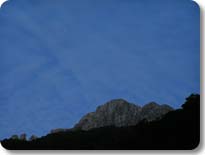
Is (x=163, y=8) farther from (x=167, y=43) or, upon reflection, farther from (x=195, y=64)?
(x=195, y=64)

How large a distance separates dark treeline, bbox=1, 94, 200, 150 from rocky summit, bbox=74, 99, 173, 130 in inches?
0.9

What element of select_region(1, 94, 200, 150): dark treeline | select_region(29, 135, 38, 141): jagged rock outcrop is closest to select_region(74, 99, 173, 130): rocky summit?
select_region(1, 94, 200, 150): dark treeline

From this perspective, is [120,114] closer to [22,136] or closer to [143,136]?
[143,136]

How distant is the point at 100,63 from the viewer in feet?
7.96

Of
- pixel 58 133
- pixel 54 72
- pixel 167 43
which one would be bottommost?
pixel 58 133

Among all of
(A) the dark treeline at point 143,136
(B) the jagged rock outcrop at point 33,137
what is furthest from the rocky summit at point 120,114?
(B) the jagged rock outcrop at point 33,137

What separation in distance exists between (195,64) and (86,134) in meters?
0.69

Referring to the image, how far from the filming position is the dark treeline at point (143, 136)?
2.34 m

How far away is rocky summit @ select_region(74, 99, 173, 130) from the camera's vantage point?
7.76 feet

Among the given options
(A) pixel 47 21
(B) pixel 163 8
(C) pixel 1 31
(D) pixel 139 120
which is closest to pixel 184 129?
(D) pixel 139 120

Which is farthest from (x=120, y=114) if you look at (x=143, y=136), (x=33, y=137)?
(x=33, y=137)

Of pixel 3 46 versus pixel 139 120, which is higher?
pixel 3 46

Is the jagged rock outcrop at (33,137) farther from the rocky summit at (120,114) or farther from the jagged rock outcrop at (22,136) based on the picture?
the rocky summit at (120,114)

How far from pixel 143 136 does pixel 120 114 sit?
0.17 m
